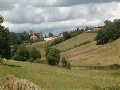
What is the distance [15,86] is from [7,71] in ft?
138

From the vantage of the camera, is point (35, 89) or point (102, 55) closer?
point (35, 89)

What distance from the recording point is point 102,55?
166 metres

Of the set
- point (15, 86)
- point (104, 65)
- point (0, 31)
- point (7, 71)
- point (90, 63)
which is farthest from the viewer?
point (90, 63)

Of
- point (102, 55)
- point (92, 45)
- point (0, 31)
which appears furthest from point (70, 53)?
point (0, 31)

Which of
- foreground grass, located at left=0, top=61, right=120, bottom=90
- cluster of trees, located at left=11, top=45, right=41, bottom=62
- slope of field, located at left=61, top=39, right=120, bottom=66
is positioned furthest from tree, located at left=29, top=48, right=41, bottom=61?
foreground grass, located at left=0, top=61, right=120, bottom=90

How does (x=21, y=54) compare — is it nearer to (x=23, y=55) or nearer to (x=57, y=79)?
(x=23, y=55)

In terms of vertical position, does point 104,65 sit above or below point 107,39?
below

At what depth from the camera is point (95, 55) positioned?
170250 mm

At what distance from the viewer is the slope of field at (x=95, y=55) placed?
496 feet

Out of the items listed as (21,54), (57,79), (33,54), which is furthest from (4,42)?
(33,54)

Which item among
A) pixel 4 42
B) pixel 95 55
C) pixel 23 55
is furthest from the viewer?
pixel 95 55

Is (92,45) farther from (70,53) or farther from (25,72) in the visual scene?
(25,72)

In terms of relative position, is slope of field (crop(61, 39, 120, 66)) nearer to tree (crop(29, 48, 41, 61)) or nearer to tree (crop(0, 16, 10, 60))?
tree (crop(29, 48, 41, 61))

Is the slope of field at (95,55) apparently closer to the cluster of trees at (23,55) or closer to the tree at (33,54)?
the tree at (33,54)
